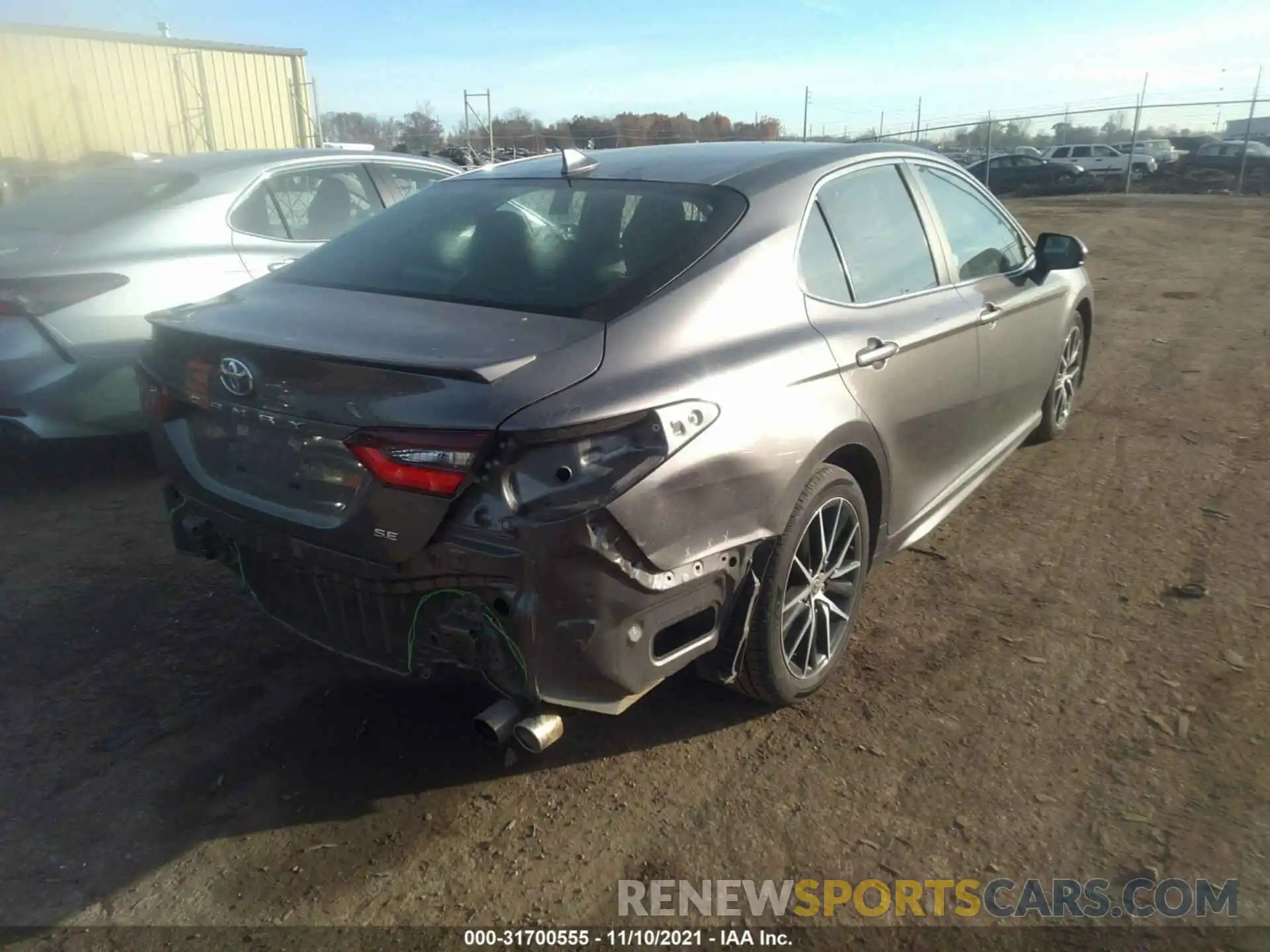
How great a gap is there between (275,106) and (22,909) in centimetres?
2014

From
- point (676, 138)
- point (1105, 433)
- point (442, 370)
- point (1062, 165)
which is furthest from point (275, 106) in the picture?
point (1062, 165)

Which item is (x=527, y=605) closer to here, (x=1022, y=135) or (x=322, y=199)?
(x=322, y=199)

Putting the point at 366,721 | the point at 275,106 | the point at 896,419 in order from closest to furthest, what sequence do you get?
the point at 366,721 < the point at 896,419 < the point at 275,106

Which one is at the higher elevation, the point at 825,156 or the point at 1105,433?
the point at 825,156

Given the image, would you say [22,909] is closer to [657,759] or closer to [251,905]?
[251,905]

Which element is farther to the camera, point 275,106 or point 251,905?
point 275,106

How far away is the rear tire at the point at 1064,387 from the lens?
17.2ft

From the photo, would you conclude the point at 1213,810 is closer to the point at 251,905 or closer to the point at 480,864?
the point at 480,864

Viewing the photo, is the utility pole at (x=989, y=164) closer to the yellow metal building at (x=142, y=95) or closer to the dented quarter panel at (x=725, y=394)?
the yellow metal building at (x=142, y=95)

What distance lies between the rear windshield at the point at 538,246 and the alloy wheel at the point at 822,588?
0.90 meters

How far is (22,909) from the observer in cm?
224

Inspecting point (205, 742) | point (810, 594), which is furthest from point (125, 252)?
point (810, 594)

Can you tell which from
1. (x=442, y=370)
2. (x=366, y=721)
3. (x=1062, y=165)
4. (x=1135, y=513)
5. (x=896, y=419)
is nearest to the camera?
(x=442, y=370)

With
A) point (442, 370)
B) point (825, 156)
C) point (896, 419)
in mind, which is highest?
point (825, 156)
